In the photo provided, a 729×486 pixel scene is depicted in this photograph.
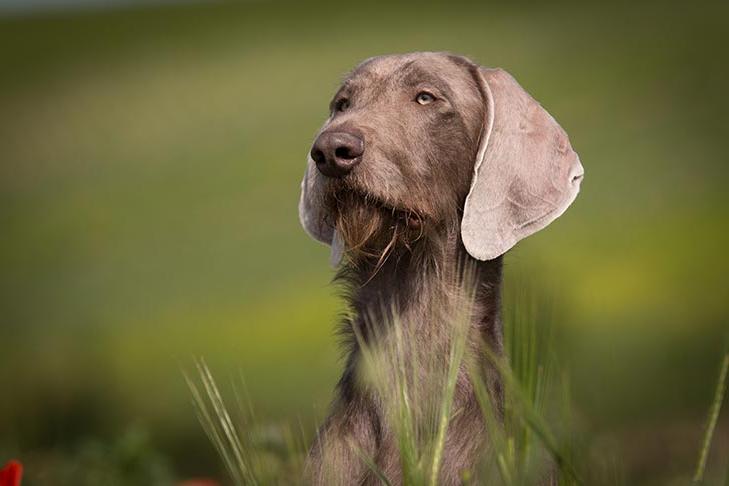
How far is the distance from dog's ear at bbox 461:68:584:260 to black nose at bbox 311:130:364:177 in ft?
1.42

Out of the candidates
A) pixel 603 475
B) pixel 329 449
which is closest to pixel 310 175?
pixel 329 449

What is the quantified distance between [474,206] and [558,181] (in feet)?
0.97

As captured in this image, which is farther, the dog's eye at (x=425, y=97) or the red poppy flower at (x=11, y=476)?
the dog's eye at (x=425, y=97)

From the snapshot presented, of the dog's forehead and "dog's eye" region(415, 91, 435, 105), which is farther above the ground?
the dog's forehead

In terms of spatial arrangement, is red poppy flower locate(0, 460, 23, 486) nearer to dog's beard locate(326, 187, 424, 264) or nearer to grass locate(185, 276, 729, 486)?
grass locate(185, 276, 729, 486)

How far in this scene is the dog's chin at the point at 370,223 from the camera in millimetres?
3273

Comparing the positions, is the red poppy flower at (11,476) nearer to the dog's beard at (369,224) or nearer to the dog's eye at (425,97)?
the dog's beard at (369,224)

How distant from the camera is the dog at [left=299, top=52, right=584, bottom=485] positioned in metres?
3.19

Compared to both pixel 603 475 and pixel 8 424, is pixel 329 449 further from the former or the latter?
pixel 8 424

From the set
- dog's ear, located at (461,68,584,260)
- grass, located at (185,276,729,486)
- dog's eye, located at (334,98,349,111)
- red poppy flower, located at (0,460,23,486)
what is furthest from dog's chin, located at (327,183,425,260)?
red poppy flower, located at (0,460,23,486)

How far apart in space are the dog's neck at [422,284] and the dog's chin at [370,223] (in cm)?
7

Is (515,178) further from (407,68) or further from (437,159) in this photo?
(407,68)

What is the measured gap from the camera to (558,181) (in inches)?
138

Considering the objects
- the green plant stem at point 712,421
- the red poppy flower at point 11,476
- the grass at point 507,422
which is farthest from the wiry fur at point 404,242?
the green plant stem at point 712,421
